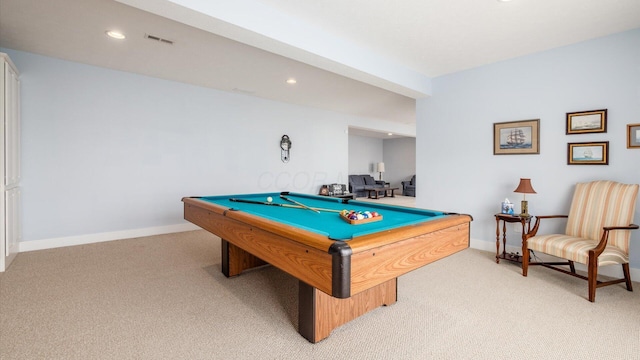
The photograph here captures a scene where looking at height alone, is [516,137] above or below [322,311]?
above

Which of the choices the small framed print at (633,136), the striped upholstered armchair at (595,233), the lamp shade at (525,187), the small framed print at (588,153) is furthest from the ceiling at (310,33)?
the striped upholstered armchair at (595,233)

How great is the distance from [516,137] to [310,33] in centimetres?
274

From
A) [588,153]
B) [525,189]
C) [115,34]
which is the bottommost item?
[525,189]

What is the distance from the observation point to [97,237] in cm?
420

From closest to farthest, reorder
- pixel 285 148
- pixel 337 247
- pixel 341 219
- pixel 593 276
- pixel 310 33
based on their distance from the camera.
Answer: pixel 337 247, pixel 341 219, pixel 593 276, pixel 310 33, pixel 285 148

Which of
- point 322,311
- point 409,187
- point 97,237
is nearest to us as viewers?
point 322,311

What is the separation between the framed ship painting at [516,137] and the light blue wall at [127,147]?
3882mm

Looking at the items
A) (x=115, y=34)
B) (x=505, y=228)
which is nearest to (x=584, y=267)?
(x=505, y=228)

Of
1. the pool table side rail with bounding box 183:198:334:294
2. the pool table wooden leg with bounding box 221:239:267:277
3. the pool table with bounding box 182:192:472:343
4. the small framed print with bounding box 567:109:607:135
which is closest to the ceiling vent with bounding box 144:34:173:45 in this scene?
the pool table with bounding box 182:192:472:343

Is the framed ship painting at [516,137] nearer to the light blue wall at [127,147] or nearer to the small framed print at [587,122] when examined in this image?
the small framed print at [587,122]

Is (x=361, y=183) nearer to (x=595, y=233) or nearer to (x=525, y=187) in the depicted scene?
(x=525, y=187)

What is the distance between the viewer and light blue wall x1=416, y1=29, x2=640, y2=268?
9.70ft

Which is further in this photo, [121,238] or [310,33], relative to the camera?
[121,238]

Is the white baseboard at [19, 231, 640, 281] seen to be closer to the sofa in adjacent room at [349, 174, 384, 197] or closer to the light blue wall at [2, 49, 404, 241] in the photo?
the light blue wall at [2, 49, 404, 241]
